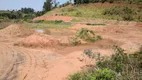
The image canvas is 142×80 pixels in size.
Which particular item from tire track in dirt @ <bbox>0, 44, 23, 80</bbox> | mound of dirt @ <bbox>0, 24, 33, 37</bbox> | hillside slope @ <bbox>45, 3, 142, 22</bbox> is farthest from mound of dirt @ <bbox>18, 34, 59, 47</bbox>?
hillside slope @ <bbox>45, 3, 142, 22</bbox>

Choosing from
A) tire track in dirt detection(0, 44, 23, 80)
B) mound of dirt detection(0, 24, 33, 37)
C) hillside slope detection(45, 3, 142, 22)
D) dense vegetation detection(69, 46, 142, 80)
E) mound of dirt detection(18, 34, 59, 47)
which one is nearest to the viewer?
dense vegetation detection(69, 46, 142, 80)

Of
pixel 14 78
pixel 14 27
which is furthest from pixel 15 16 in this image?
pixel 14 78

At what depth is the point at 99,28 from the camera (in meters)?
28.9

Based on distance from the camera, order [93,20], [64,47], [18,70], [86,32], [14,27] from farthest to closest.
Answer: [93,20]
[14,27]
[86,32]
[64,47]
[18,70]

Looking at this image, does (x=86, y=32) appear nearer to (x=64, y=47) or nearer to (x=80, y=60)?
(x=64, y=47)

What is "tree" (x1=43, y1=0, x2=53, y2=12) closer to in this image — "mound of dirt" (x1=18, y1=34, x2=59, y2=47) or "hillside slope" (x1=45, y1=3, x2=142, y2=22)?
"hillside slope" (x1=45, y1=3, x2=142, y2=22)

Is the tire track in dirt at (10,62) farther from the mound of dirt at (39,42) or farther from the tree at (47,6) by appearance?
the tree at (47,6)

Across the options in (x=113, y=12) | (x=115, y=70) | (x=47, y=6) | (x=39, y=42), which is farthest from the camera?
(x=47, y=6)

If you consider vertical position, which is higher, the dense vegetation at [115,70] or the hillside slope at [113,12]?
the dense vegetation at [115,70]

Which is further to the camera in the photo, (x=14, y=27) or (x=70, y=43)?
(x=14, y=27)

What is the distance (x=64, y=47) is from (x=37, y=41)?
1.99 m

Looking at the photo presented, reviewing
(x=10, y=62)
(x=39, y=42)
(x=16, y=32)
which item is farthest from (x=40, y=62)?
(x=16, y=32)

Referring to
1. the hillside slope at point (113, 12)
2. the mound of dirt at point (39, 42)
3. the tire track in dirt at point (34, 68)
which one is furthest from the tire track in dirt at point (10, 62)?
the hillside slope at point (113, 12)

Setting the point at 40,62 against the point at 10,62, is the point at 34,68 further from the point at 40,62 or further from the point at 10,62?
the point at 10,62
